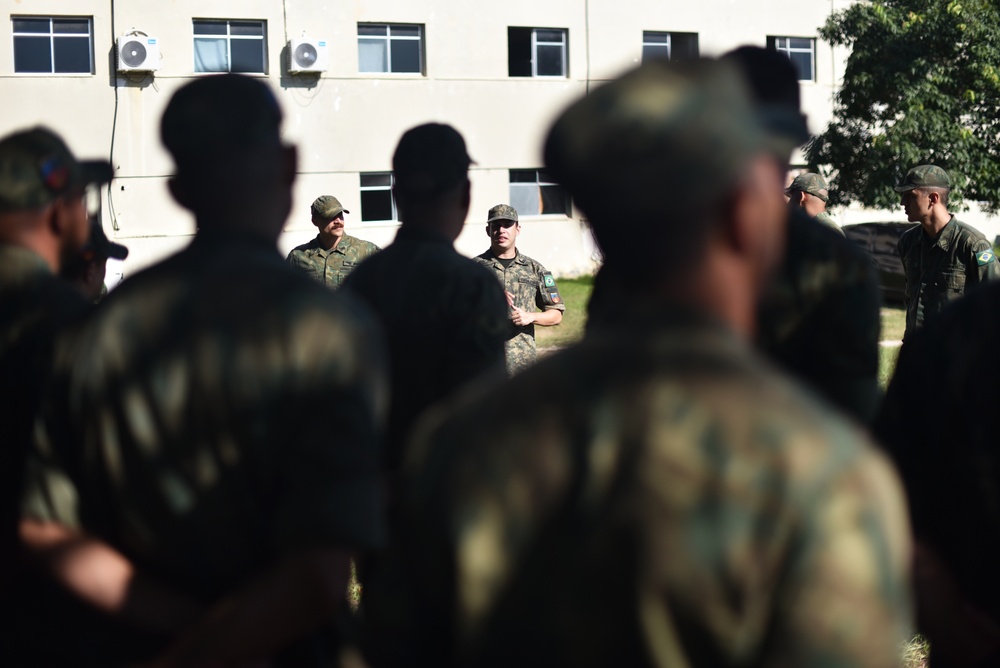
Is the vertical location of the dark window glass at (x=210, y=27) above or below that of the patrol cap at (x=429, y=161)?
above

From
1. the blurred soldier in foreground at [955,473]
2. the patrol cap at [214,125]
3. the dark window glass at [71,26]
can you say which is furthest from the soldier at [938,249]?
the dark window glass at [71,26]

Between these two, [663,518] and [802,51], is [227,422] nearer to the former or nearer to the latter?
[663,518]

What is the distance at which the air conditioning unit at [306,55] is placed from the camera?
2314cm

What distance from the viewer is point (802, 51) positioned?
27.8m

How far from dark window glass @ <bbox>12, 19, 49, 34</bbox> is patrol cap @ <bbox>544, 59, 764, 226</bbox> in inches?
928

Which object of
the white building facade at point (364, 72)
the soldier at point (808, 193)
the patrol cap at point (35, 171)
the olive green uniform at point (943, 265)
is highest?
the white building facade at point (364, 72)

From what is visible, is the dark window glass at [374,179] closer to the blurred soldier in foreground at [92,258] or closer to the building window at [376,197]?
the building window at [376,197]

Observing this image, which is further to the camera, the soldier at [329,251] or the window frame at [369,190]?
the window frame at [369,190]

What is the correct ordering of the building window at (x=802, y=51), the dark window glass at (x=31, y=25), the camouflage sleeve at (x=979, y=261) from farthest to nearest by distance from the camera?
1. the building window at (x=802, y=51)
2. the dark window glass at (x=31, y=25)
3. the camouflage sleeve at (x=979, y=261)

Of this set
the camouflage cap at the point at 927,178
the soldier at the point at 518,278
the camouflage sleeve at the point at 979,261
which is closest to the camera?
the camouflage sleeve at the point at 979,261

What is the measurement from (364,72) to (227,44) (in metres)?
2.92

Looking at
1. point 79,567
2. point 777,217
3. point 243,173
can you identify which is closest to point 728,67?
point 777,217

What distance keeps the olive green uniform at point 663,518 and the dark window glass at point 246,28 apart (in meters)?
23.6

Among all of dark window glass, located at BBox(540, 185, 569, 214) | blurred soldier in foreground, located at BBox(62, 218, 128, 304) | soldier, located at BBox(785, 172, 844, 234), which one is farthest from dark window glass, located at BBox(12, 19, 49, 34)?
blurred soldier in foreground, located at BBox(62, 218, 128, 304)
